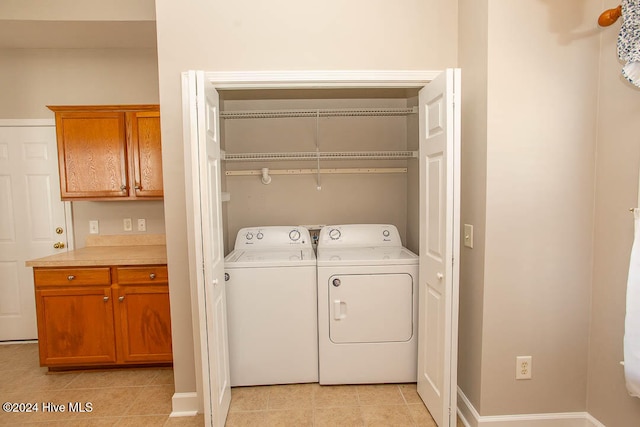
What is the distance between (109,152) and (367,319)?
7.93 ft

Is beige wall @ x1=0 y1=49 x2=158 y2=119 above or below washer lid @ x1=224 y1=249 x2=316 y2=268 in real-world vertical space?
above

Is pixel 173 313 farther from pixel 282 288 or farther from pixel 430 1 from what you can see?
pixel 430 1

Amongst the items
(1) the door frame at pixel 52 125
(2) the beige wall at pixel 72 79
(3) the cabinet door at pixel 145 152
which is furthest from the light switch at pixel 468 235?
(1) the door frame at pixel 52 125

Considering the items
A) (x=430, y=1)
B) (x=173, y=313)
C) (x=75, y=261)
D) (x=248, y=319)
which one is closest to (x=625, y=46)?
(x=430, y=1)

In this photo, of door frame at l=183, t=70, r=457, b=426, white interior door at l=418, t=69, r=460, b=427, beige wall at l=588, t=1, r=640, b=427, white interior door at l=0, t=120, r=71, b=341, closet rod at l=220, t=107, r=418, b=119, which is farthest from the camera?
white interior door at l=0, t=120, r=71, b=341

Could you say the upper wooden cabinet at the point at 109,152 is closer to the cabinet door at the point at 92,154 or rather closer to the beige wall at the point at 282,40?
the cabinet door at the point at 92,154

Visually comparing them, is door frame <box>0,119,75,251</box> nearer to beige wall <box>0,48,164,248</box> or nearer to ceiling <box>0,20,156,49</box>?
beige wall <box>0,48,164,248</box>

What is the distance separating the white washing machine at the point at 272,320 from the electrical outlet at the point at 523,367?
1193 mm

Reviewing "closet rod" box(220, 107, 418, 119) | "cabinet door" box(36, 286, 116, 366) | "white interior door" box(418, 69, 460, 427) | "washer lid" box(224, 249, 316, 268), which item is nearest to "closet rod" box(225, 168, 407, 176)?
"closet rod" box(220, 107, 418, 119)

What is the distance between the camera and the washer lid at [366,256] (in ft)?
7.25

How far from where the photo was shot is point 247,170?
288cm

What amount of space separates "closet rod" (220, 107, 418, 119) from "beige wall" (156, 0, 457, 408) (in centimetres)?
66

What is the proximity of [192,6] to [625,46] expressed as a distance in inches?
85.6

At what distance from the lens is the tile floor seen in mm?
1979
